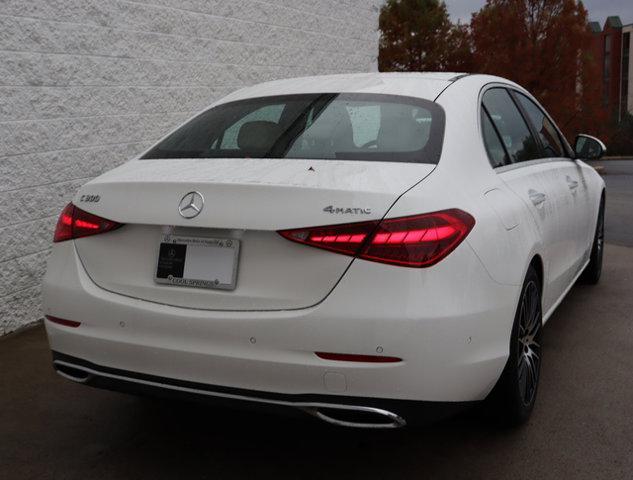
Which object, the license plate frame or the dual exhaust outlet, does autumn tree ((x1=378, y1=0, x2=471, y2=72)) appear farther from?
the dual exhaust outlet

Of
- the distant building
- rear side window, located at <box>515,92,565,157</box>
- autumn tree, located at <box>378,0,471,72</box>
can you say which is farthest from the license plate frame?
the distant building

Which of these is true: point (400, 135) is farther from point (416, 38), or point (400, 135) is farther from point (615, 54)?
point (615, 54)

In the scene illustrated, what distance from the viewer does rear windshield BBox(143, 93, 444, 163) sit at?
3.20 m

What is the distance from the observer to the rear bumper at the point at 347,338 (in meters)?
2.68

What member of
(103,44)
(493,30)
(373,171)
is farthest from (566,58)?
(373,171)

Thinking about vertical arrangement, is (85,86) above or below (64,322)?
above

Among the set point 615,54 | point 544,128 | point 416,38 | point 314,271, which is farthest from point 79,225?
point 615,54

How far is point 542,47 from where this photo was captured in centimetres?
2423

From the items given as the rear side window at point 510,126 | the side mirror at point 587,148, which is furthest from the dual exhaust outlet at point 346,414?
the side mirror at point 587,148

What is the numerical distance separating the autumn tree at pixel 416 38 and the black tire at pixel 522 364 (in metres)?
30.2

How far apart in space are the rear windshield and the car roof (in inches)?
2.7

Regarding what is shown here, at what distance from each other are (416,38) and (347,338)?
106 ft

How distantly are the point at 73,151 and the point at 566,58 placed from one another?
21.2 metres

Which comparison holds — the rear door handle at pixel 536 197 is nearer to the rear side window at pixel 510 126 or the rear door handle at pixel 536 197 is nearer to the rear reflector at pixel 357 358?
the rear side window at pixel 510 126
